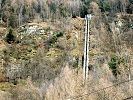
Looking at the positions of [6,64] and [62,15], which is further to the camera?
[62,15]

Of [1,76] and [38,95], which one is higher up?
[38,95]

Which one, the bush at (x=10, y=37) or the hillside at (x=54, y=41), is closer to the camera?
the hillside at (x=54, y=41)

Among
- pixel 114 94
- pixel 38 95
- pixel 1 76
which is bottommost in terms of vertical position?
pixel 1 76

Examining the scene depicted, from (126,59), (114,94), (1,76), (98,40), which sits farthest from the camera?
(98,40)

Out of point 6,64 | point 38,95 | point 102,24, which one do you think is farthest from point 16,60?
point 38,95

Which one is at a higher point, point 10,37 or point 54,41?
point 10,37

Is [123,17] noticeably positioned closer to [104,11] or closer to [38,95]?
[104,11]

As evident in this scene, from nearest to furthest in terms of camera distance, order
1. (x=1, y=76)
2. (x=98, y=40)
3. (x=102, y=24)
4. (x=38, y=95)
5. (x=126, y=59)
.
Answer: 1. (x=38, y=95)
2. (x=126, y=59)
3. (x=1, y=76)
4. (x=98, y=40)
5. (x=102, y=24)

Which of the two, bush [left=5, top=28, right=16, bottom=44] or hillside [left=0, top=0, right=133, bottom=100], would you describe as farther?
bush [left=5, top=28, right=16, bottom=44]
